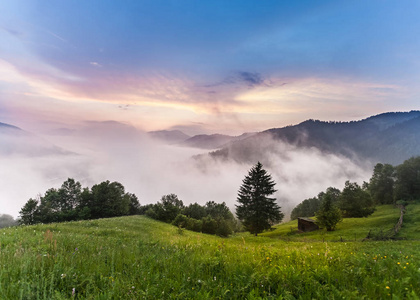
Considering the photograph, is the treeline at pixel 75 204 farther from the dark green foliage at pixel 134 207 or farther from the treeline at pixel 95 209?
the dark green foliage at pixel 134 207

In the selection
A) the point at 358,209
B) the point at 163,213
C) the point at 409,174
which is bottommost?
the point at 358,209

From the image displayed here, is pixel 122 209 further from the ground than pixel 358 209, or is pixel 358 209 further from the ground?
pixel 122 209

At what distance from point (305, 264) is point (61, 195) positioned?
8521cm

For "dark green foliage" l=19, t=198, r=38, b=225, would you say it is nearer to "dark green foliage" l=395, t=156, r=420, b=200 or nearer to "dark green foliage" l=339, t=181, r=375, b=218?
"dark green foliage" l=339, t=181, r=375, b=218

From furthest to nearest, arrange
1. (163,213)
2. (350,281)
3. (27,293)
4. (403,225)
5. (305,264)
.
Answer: (163,213) → (403,225) → (305,264) → (350,281) → (27,293)

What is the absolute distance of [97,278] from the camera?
Answer: 176 inches

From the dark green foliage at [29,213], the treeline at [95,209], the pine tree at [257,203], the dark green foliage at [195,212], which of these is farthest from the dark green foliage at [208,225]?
the dark green foliage at [29,213]

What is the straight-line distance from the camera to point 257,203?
174ft

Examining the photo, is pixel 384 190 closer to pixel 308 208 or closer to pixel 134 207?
pixel 308 208

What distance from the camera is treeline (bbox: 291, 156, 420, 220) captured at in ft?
260

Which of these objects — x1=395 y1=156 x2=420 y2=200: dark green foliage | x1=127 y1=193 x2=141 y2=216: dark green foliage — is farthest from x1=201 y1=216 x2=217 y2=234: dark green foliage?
x1=395 y1=156 x2=420 y2=200: dark green foliage

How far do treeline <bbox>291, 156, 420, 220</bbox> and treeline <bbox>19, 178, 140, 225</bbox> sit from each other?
7121cm

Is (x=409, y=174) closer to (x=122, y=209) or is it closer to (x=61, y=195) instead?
(x=122, y=209)

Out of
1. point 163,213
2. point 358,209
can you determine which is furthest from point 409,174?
point 163,213
